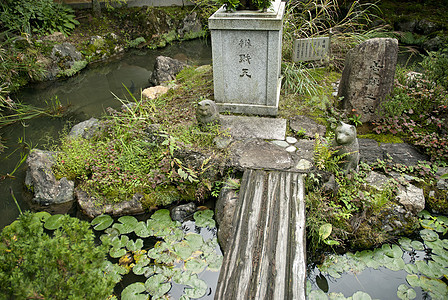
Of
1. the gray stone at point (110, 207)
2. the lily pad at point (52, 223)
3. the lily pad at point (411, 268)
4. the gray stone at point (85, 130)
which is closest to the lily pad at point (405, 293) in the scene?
the lily pad at point (411, 268)

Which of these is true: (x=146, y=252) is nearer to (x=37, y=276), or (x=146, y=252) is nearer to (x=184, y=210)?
(x=184, y=210)

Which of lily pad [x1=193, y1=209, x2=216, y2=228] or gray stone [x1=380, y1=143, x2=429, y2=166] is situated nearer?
lily pad [x1=193, y1=209, x2=216, y2=228]

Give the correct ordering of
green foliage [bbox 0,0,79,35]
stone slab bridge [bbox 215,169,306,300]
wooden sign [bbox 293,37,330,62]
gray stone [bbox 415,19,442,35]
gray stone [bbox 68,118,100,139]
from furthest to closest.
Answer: gray stone [bbox 415,19,442,35] → green foliage [bbox 0,0,79,35] → wooden sign [bbox 293,37,330,62] → gray stone [bbox 68,118,100,139] → stone slab bridge [bbox 215,169,306,300]

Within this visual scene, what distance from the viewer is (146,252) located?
406 centimetres

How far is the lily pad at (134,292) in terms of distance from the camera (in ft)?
11.5

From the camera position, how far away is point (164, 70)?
836 cm

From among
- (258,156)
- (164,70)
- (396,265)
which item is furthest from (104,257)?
(164,70)

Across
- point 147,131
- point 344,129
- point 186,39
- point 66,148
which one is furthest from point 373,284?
point 186,39

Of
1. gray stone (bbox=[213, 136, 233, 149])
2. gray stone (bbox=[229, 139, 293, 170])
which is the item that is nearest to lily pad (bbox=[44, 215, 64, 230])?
gray stone (bbox=[213, 136, 233, 149])

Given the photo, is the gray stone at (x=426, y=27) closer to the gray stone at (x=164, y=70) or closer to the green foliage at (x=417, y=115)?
the green foliage at (x=417, y=115)

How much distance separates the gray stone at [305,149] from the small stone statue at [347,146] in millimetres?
391

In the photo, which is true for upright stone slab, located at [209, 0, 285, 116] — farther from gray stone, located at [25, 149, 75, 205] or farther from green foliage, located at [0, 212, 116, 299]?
green foliage, located at [0, 212, 116, 299]

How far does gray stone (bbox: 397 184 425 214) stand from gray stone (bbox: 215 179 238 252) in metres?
2.16

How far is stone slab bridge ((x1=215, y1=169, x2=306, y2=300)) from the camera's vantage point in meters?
3.04
